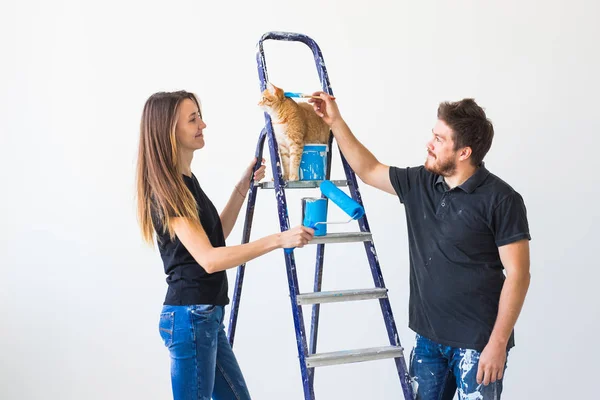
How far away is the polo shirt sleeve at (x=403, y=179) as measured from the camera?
2.92 metres

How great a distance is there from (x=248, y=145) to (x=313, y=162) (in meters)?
1.58

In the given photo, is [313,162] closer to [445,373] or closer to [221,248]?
[221,248]

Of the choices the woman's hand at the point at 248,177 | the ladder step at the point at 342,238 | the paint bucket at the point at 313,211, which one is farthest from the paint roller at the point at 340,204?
the woman's hand at the point at 248,177

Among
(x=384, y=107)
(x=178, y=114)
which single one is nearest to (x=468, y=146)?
(x=178, y=114)

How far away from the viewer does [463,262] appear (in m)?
2.69

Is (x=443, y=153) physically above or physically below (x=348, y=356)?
above

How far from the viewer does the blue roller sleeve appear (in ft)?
8.30

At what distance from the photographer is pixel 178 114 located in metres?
2.68

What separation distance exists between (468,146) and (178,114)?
1.11m

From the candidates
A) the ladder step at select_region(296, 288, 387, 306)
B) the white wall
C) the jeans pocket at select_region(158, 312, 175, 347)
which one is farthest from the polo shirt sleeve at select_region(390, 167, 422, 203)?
the white wall

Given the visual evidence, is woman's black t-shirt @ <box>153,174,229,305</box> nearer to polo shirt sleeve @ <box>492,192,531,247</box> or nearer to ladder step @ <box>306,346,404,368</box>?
ladder step @ <box>306,346,404,368</box>

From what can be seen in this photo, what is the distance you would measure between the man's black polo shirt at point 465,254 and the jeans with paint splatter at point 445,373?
0.06m

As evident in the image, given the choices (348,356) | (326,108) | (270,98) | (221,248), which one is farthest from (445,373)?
(270,98)

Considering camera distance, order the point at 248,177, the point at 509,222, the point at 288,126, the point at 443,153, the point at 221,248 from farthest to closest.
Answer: the point at 248,177 → the point at 288,126 → the point at 443,153 → the point at 509,222 → the point at 221,248
